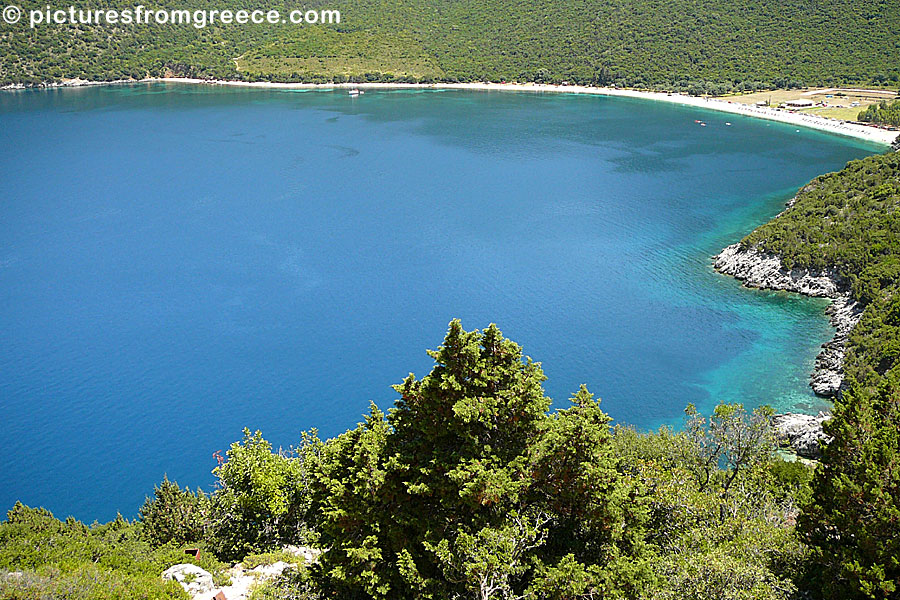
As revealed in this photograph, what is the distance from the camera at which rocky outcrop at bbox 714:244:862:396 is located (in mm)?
49688

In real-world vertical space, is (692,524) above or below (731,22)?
below

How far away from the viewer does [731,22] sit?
7456 inches

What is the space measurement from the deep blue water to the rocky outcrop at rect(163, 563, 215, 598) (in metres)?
18.2

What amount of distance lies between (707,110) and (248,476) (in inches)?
6098

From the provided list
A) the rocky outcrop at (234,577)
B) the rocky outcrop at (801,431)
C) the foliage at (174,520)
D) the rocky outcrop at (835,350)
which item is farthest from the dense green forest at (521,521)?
the rocky outcrop at (835,350)

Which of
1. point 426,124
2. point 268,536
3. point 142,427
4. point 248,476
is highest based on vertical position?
point 426,124

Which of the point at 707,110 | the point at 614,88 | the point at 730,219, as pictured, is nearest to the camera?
the point at 730,219

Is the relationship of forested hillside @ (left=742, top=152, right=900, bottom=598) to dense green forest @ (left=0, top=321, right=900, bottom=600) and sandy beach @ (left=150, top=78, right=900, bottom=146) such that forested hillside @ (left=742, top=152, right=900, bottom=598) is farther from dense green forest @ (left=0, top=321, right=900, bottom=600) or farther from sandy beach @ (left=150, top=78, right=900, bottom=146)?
sandy beach @ (left=150, top=78, right=900, bottom=146)

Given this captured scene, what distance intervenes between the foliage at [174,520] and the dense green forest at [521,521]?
3.39 meters

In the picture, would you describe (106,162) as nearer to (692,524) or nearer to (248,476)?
(248,476)

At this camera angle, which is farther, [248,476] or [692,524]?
[248,476]

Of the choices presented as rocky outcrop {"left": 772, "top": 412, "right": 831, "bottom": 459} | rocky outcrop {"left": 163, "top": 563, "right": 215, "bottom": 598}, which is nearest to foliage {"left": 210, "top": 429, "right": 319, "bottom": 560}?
A: rocky outcrop {"left": 163, "top": 563, "right": 215, "bottom": 598}

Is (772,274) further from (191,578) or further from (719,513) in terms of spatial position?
(191,578)

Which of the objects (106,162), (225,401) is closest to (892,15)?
(106,162)
